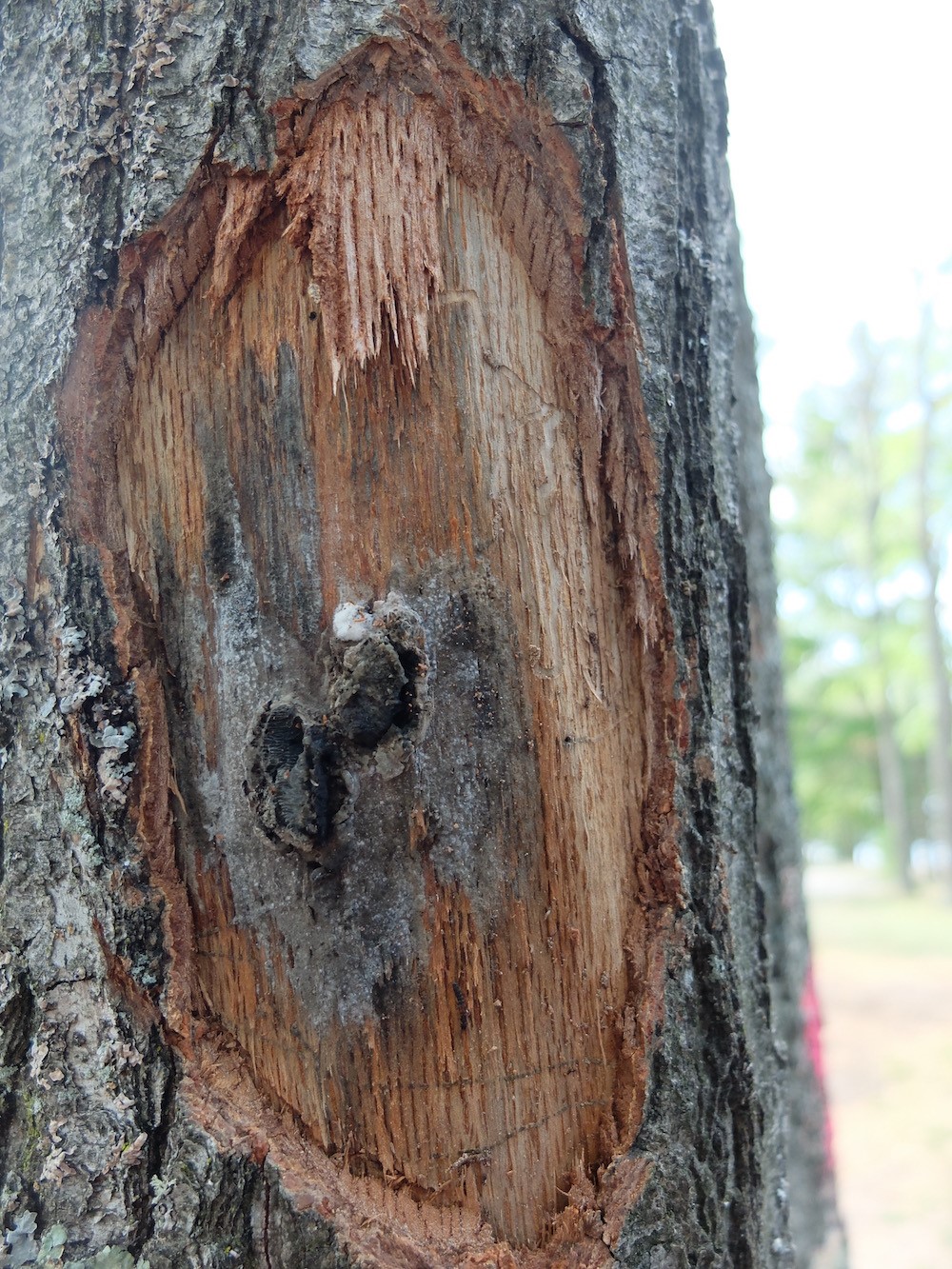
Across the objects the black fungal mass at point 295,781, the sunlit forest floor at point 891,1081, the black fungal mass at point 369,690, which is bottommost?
the sunlit forest floor at point 891,1081

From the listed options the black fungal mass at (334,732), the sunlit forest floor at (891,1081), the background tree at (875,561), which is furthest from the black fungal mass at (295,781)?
the background tree at (875,561)

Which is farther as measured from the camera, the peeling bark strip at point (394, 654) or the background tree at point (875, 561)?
the background tree at point (875, 561)

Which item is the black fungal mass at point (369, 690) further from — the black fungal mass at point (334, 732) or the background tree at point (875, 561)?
the background tree at point (875, 561)

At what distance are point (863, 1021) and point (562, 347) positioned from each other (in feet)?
27.0

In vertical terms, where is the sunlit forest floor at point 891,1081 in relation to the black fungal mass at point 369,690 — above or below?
below

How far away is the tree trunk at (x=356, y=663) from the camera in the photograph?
96cm

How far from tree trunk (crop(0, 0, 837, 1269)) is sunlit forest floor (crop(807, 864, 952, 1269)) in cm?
302

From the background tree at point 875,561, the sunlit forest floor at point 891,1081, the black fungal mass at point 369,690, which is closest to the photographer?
the black fungal mass at point 369,690

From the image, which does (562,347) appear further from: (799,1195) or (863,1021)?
(863,1021)

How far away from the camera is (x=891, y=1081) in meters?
6.24

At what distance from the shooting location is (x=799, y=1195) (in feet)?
6.31

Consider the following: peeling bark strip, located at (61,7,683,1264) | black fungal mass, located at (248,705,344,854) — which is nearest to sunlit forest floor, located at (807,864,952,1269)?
peeling bark strip, located at (61,7,683,1264)

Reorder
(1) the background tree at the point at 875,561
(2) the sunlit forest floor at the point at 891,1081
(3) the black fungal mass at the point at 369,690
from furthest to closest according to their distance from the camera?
(1) the background tree at the point at 875,561
(2) the sunlit forest floor at the point at 891,1081
(3) the black fungal mass at the point at 369,690

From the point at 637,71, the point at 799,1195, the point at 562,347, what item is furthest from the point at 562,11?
the point at 799,1195
